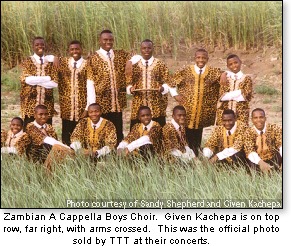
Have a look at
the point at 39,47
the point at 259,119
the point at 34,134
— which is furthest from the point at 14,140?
the point at 259,119

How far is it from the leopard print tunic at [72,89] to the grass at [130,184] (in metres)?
0.41

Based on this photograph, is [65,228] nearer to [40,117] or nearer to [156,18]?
[40,117]

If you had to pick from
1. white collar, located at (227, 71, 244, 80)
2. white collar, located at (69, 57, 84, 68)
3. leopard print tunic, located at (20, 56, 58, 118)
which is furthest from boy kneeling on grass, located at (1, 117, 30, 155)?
white collar, located at (227, 71, 244, 80)

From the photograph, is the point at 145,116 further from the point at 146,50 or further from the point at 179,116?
the point at 146,50

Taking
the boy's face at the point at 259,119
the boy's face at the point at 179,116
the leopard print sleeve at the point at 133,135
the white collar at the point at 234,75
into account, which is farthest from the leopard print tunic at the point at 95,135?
the boy's face at the point at 259,119

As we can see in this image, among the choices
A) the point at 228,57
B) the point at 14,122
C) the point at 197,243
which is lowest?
the point at 197,243

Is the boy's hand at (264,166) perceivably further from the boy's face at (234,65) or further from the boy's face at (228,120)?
the boy's face at (234,65)

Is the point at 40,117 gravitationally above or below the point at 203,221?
above

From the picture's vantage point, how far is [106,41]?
7.00 metres

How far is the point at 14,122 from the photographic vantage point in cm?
702

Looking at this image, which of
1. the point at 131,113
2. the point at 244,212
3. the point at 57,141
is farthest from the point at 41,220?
the point at 244,212

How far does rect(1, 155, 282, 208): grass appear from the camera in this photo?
22.5 ft

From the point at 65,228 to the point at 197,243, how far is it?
1.07m

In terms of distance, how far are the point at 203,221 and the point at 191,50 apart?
141 cm
